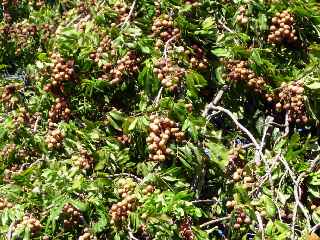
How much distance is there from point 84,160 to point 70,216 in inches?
12.9

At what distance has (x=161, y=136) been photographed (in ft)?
9.39

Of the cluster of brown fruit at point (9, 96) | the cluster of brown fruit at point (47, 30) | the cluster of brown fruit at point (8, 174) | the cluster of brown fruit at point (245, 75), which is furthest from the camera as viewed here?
the cluster of brown fruit at point (47, 30)

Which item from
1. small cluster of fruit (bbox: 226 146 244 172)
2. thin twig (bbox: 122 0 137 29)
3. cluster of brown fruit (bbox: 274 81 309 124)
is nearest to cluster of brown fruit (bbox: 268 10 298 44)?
cluster of brown fruit (bbox: 274 81 309 124)

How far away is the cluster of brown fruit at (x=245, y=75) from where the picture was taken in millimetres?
3082

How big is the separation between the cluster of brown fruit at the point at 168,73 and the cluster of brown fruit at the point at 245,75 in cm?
25

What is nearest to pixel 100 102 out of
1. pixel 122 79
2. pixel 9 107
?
pixel 122 79

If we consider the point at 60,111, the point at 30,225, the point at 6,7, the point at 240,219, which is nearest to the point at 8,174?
the point at 60,111

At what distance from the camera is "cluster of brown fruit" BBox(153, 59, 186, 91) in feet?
9.76

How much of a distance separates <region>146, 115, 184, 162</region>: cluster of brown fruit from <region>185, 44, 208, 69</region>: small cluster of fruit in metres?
0.36

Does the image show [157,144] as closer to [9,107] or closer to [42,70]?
[42,70]

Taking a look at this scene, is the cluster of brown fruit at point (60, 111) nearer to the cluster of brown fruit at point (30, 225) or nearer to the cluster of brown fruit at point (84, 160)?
the cluster of brown fruit at point (84, 160)

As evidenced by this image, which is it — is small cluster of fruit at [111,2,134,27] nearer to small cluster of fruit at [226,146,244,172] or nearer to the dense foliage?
the dense foliage

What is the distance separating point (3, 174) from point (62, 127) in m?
0.37

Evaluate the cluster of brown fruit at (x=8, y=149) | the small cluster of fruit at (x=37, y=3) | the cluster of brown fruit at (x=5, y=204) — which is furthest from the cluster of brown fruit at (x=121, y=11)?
the small cluster of fruit at (x=37, y=3)
